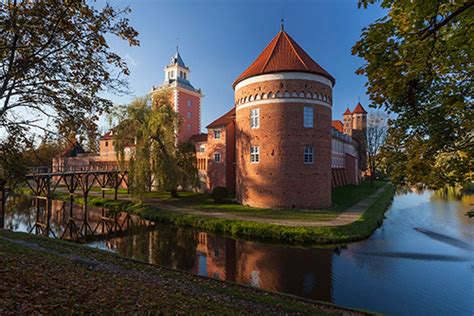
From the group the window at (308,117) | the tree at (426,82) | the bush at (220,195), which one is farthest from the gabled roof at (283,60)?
the tree at (426,82)

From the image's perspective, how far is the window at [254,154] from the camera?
18.8 meters

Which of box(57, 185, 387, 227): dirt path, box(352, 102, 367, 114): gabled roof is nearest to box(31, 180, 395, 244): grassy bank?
box(57, 185, 387, 227): dirt path

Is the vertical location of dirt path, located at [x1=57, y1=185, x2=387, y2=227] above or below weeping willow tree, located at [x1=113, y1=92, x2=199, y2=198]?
below

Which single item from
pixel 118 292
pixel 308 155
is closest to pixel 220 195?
pixel 308 155

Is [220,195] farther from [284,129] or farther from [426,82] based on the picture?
[426,82]

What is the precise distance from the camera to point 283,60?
1808 cm

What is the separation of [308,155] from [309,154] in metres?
0.10

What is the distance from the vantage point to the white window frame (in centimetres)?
1788

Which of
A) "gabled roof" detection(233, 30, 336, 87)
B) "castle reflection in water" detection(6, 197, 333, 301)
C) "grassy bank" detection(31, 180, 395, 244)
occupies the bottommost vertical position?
"castle reflection in water" detection(6, 197, 333, 301)

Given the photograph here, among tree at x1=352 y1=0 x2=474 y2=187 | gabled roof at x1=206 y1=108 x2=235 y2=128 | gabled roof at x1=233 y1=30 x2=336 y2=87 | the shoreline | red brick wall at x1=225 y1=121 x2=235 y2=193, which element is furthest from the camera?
gabled roof at x1=206 y1=108 x2=235 y2=128

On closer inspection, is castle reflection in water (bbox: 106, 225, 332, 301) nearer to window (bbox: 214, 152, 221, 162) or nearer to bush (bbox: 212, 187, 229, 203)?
bush (bbox: 212, 187, 229, 203)

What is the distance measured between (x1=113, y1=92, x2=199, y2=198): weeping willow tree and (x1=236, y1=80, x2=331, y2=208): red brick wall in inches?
268

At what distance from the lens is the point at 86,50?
5.23 m

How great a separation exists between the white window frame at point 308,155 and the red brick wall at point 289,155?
219 millimetres
